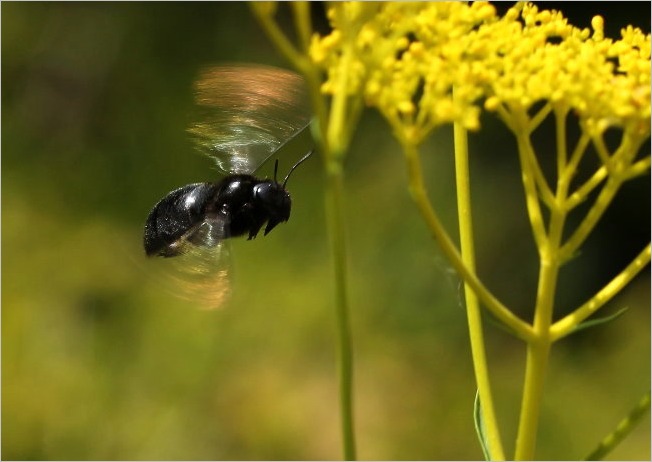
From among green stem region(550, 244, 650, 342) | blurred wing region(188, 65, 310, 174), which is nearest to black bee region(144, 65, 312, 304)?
blurred wing region(188, 65, 310, 174)

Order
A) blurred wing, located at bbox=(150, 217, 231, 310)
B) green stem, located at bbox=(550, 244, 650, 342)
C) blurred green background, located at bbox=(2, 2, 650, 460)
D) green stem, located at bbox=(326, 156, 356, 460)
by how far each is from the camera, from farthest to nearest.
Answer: blurred green background, located at bbox=(2, 2, 650, 460) < blurred wing, located at bbox=(150, 217, 231, 310) < green stem, located at bbox=(550, 244, 650, 342) < green stem, located at bbox=(326, 156, 356, 460)


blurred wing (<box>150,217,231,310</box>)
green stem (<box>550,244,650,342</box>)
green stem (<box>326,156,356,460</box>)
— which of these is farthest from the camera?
blurred wing (<box>150,217,231,310</box>)

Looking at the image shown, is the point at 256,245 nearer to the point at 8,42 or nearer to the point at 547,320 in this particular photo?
the point at 8,42

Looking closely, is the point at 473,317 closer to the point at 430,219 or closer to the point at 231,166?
the point at 430,219

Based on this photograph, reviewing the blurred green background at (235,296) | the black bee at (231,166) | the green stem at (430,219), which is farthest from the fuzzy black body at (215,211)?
the blurred green background at (235,296)

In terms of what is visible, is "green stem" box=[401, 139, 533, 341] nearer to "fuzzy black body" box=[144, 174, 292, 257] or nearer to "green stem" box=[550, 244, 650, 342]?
"green stem" box=[550, 244, 650, 342]

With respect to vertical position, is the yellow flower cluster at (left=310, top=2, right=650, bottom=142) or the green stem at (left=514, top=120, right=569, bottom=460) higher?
the yellow flower cluster at (left=310, top=2, right=650, bottom=142)

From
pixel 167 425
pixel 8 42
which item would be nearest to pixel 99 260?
pixel 167 425
